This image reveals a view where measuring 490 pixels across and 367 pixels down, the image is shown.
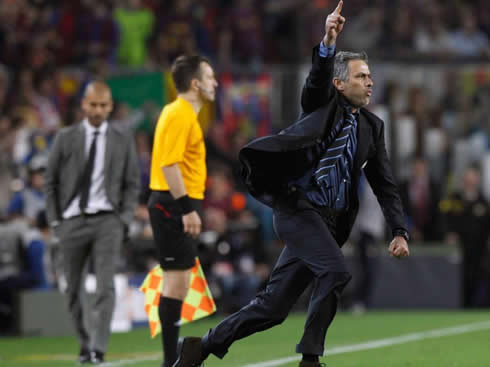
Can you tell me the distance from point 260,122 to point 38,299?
5.89m

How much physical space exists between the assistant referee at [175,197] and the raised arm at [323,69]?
1613mm

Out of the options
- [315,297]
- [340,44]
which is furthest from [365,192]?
[315,297]

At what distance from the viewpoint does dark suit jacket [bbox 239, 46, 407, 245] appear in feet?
23.3

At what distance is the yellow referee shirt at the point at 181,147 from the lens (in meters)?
8.61

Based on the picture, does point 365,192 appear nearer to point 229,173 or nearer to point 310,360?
point 229,173

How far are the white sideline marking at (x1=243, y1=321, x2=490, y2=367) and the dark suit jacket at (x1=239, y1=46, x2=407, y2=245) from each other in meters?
2.36

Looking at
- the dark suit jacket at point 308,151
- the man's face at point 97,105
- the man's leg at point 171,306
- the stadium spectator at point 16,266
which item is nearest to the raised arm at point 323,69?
the dark suit jacket at point 308,151

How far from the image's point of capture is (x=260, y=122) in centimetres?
1894

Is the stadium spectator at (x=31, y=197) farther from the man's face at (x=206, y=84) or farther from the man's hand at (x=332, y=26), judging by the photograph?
the man's hand at (x=332, y=26)

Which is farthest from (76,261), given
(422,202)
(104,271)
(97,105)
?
(422,202)

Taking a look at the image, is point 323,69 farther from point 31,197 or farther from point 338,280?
point 31,197

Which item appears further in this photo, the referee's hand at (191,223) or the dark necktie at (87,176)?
the dark necktie at (87,176)

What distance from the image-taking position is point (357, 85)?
Result: 24.1 ft

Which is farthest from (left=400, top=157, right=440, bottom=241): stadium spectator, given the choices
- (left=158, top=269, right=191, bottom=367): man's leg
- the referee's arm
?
the referee's arm
